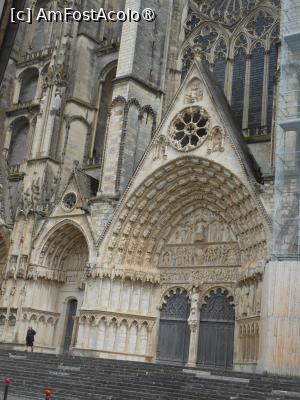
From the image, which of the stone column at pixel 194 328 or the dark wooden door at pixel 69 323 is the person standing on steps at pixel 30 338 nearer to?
the dark wooden door at pixel 69 323

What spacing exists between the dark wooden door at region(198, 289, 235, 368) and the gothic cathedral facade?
1.4 inches

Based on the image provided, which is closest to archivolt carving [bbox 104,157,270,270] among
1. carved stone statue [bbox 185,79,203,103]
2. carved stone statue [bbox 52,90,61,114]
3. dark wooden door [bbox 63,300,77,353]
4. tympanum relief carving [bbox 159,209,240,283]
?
tympanum relief carving [bbox 159,209,240,283]

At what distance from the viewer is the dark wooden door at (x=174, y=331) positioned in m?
16.8

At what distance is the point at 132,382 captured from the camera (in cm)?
1216

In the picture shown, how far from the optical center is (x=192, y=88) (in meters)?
17.2

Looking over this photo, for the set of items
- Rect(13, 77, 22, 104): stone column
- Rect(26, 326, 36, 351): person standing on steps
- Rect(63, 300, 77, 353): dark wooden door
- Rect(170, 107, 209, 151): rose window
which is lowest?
Rect(26, 326, 36, 351): person standing on steps

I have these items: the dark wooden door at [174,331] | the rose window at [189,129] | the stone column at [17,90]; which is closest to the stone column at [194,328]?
the dark wooden door at [174,331]

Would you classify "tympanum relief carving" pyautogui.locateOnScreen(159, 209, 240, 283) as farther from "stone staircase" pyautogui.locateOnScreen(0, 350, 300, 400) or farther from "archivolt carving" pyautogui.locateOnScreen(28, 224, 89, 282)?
"stone staircase" pyautogui.locateOnScreen(0, 350, 300, 400)

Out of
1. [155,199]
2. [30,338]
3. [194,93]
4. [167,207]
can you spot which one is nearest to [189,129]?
[194,93]

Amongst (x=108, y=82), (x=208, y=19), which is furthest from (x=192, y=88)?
(x=108, y=82)

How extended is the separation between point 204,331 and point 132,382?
479 cm

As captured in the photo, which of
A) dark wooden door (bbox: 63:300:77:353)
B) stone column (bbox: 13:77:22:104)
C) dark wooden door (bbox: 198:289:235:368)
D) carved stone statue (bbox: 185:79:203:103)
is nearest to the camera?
dark wooden door (bbox: 198:289:235:368)

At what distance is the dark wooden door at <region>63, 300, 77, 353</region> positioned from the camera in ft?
61.7

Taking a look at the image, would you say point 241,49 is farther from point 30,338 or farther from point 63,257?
point 30,338
